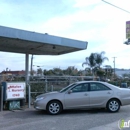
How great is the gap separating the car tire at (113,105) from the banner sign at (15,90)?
4842 millimetres

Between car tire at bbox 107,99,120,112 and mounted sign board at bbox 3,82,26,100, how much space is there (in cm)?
484

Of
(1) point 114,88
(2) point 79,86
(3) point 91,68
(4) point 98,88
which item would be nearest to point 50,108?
(2) point 79,86

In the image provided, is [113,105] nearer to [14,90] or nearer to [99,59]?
[14,90]

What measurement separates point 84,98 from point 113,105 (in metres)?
1.43

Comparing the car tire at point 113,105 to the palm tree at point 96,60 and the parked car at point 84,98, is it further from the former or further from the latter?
the palm tree at point 96,60

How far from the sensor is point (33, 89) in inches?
A: 568

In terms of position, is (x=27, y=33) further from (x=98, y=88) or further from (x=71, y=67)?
(x=71, y=67)

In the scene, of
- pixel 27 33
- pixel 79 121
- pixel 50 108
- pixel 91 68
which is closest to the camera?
pixel 79 121

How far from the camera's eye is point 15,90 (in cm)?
1244

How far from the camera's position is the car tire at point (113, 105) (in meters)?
10.8

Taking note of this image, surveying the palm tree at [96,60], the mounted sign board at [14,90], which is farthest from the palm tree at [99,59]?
the mounted sign board at [14,90]

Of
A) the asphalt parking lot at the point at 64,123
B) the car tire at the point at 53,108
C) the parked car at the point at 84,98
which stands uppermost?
the parked car at the point at 84,98

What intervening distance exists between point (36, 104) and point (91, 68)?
1892 inches

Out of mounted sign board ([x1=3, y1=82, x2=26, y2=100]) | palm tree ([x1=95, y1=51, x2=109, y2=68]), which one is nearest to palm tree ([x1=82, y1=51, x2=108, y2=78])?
palm tree ([x1=95, y1=51, x2=109, y2=68])
